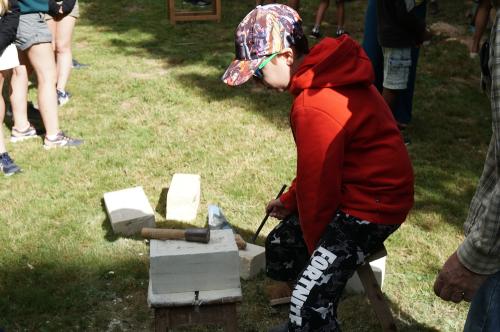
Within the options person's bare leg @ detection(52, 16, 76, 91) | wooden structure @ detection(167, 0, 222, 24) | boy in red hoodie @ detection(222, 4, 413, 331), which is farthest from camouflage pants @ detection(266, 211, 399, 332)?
wooden structure @ detection(167, 0, 222, 24)

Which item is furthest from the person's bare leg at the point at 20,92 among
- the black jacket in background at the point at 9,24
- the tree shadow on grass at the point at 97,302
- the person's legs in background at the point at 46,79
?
A: the tree shadow on grass at the point at 97,302

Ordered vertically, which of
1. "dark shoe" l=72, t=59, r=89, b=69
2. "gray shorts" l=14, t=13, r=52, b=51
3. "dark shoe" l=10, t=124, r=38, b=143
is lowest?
"dark shoe" l=72, t=59, r=89, b=69

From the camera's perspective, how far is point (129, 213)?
4.30 meters

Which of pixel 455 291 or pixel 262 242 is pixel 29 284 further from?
pixel 455 291

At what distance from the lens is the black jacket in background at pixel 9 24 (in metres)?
4.96

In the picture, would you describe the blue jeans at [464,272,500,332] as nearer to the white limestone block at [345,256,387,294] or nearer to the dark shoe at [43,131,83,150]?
the white limestone block at [345,256,387,294]

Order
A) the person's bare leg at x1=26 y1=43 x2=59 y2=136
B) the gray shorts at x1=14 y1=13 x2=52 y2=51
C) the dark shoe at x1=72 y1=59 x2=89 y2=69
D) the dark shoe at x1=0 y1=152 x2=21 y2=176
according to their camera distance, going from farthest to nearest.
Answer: the dark shoe at x1=72 y1=59 x2=89 y2=69 → the person's bare leg at x1=26 y1=43 x2=59 y2=136 → the gray shorts at x1=14 y1=13 x2=52 y2=51 → the dark shoe at x1=0 y1=152 x2=21 y2=176

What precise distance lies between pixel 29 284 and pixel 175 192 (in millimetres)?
1166

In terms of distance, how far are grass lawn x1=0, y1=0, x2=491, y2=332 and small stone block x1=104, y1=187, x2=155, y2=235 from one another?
9 cm

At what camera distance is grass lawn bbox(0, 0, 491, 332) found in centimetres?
366

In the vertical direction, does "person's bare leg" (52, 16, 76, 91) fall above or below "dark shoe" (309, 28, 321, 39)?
above

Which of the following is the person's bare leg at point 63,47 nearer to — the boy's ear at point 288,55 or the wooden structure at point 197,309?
the boy's ear at point 288,55

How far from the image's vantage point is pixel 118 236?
14.1 feet

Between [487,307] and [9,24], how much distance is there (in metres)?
4.29
